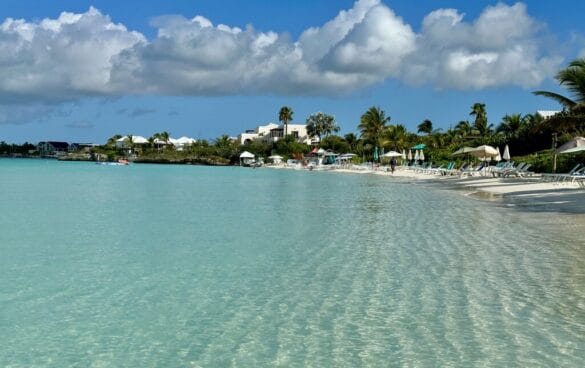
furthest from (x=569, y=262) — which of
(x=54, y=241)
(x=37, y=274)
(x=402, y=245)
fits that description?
(x=54, y=241)

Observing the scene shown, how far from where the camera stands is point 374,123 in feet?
234

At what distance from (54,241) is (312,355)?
8.33m

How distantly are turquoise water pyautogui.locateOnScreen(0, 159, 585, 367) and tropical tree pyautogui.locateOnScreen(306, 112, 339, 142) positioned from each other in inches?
3399

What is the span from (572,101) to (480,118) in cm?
4701

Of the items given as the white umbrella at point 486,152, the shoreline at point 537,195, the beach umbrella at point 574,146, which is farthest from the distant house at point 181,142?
the beach umbrella at point 574,146

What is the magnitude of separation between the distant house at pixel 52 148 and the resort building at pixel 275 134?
240 ft

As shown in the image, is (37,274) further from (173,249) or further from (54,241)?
(54,241)

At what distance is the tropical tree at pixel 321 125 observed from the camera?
100 meters

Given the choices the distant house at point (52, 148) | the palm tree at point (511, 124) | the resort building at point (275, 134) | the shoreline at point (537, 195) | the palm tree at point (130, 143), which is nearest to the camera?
the shoreline at point (537, 195)

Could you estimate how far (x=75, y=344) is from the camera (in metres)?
5.43

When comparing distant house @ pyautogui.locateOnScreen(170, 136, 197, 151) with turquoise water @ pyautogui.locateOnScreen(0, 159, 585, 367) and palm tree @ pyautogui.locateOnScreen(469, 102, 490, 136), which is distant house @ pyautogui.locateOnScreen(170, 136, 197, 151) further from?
turquoise water @ pyautogui.locateOnScreen(0, 159, 585, 367)

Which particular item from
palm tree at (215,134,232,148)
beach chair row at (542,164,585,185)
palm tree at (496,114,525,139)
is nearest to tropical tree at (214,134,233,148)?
palm tree at (215,134,232,148)

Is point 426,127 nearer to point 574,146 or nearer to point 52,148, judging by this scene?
point 574,146

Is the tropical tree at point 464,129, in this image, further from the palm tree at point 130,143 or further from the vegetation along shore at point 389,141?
the palm tree at point 130,143
